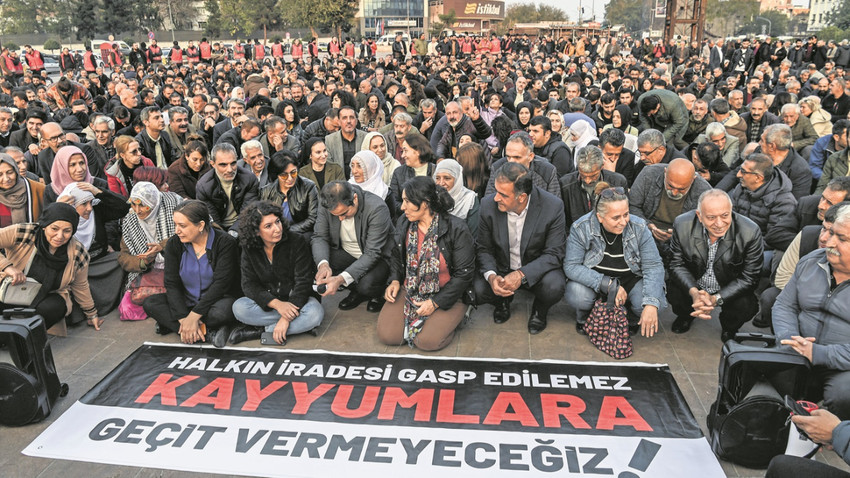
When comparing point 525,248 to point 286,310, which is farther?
point 525,248

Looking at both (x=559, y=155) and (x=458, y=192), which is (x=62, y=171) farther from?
(x=559, y=155)

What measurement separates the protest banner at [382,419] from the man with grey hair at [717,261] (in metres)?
0.76

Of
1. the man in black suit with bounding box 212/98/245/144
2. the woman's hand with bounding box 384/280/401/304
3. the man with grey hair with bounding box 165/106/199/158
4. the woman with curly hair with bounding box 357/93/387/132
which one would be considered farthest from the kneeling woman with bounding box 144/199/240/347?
A: the woman with curly hair with bounding box 357/93/387/132

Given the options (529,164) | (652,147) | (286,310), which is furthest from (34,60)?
(652,147)

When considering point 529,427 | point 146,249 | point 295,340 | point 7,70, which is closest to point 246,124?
point 146,249

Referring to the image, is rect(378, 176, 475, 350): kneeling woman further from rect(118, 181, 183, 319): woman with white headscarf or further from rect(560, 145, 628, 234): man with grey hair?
rect(118, 181, 183, 319): woman with white headscarf

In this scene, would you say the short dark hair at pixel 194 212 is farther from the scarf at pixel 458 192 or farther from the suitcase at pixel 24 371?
the scarf at pixel 458 192

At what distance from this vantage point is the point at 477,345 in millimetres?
4383

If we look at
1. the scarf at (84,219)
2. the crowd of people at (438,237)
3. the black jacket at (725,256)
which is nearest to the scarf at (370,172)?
the crowd of people at (438,237)

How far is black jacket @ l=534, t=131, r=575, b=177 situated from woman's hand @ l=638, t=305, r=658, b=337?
2276 mm

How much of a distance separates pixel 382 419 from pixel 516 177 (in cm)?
198

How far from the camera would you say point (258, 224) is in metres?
4.23

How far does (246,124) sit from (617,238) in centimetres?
442

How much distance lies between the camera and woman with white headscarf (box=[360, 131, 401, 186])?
601 cm
